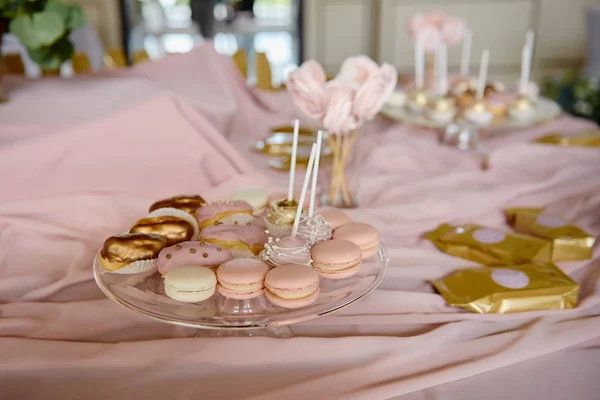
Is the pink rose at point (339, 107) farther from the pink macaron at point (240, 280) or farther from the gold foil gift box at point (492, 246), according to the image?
the pink macaron at point (240, 280)

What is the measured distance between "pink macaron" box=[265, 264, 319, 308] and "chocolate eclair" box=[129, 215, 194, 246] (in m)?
0.18

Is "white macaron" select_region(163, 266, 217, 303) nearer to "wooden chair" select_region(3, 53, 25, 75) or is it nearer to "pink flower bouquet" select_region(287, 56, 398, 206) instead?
"pink flower bouquet" select_region(287, 56, 398, 206)

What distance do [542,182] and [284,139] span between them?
71 cm

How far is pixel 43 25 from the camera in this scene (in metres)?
1.40

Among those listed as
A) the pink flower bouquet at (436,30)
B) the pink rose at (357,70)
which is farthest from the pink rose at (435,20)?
the pink rose at (357,70)

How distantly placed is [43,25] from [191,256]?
940mm

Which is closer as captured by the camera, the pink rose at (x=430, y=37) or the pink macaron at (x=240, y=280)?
the pink macaron at (x=240, y=280)

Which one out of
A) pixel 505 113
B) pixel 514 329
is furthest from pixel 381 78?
pixel 505 113

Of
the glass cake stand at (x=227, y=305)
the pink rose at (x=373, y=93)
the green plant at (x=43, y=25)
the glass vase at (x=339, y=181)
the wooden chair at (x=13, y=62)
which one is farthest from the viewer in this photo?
the wooden chair at (x=13, y=62)

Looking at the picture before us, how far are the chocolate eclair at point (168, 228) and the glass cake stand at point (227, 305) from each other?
7 cm

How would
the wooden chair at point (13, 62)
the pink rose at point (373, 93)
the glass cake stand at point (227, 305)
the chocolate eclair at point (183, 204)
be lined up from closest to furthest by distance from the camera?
the glass cake stand at point (227, 305) → the chocolate eclair at point (183, 204) → the pink rose at point (373, 93) → the wooden chair at point (13, 62)

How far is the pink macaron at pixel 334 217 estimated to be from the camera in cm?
91

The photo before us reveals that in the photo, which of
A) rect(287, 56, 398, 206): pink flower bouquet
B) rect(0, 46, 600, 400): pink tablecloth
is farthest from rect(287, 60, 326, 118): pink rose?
rect(0, 46, 600, 400): pink tablecloth

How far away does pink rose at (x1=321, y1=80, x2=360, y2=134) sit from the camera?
1.10 metres
